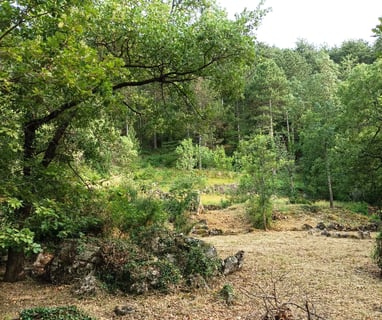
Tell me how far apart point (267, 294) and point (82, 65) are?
4.18 m

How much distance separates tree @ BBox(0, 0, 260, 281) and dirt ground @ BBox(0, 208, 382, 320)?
1154 millimetres

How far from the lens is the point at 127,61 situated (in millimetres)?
5547

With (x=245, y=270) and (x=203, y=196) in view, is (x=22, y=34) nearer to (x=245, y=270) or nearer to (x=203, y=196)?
(x=245, y=270)

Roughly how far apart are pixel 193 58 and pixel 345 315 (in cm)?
403

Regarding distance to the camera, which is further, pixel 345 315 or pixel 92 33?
pixel 92 33

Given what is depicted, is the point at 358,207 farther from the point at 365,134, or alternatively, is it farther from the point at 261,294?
the point at 261,294

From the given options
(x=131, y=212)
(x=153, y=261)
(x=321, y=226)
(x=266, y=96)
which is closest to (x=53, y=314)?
(x=153, y=261)

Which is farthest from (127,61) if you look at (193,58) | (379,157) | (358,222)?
(358,222)

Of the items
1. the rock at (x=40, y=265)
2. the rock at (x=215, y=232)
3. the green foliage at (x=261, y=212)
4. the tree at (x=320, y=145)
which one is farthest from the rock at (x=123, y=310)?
the tree at (x=320, y=145)

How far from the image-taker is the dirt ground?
4.34 meters

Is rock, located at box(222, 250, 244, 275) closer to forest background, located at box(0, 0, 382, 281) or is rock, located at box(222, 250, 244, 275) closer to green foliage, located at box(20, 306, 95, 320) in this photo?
forest background, located at box(0, 0, 382, 281)

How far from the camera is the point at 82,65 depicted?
321cm

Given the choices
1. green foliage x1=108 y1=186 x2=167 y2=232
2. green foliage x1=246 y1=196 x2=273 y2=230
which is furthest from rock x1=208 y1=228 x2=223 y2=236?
green foliage x1=108 y1=186 x2=167 y2=232

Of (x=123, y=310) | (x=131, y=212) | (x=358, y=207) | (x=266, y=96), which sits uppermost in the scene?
(x=266, y=96)
